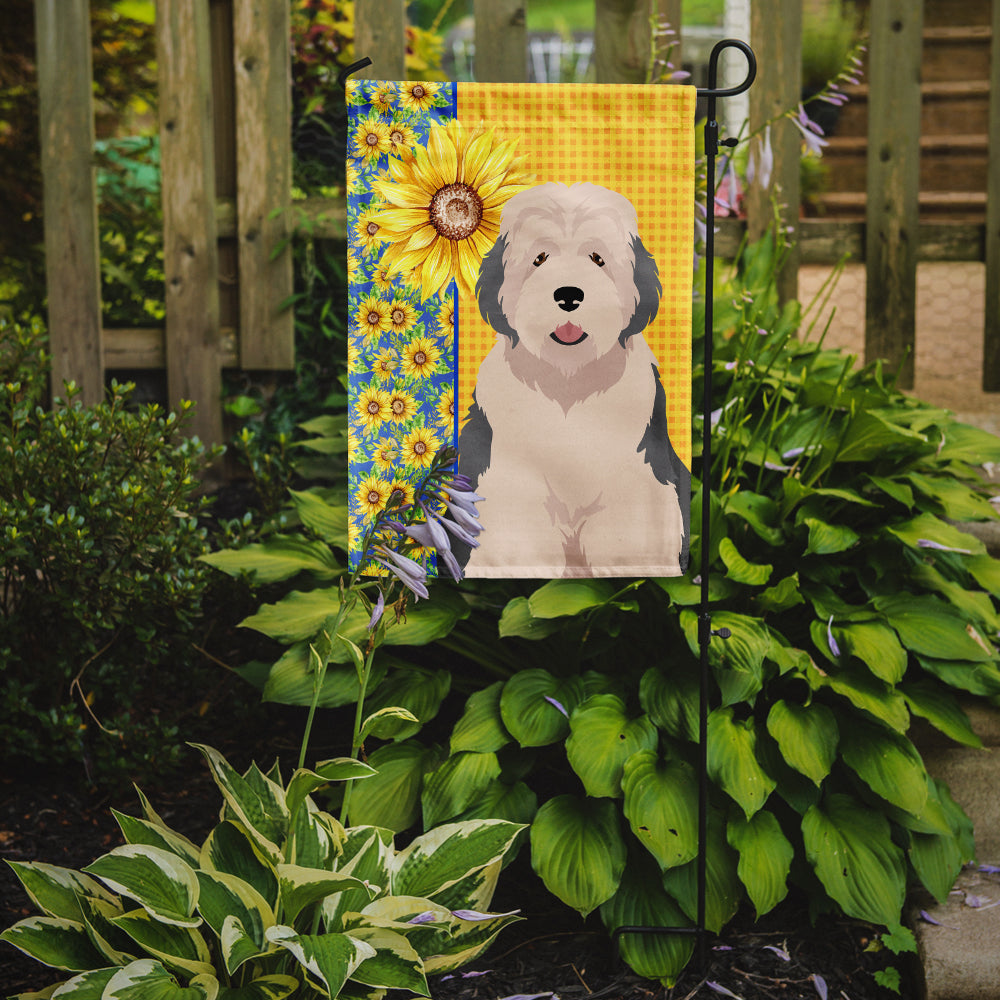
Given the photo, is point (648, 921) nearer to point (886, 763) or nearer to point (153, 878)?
point (886, 763)

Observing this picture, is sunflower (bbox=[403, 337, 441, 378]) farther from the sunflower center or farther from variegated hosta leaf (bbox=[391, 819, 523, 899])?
variegated hosta leaf (bbox=[391, 819, 523, 899])

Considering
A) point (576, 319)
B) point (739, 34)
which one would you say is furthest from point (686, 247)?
point (739, 34)

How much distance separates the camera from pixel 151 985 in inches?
56.4

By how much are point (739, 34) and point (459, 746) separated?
286 inches

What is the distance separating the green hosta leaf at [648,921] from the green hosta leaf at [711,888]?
0.12ft

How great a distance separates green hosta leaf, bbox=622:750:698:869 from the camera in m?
1.84

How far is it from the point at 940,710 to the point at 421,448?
48.5 inches

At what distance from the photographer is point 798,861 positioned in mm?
2029

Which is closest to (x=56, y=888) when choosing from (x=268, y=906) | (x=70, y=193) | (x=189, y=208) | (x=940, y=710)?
(x=268, y=906)

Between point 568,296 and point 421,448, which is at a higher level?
point 568,296

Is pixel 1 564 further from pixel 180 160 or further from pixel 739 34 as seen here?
pixel 739 34

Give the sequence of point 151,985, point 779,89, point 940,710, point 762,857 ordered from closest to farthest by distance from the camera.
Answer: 1. point 151,985
2. point 762,857
3. point 940,710
4. point 779,89

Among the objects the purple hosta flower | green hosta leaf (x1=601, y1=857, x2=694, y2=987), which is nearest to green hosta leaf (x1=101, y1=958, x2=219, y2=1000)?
the purple hosta flower

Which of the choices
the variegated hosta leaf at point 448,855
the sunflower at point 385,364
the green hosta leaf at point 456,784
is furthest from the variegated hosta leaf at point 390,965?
the sunflower at point 385,364
